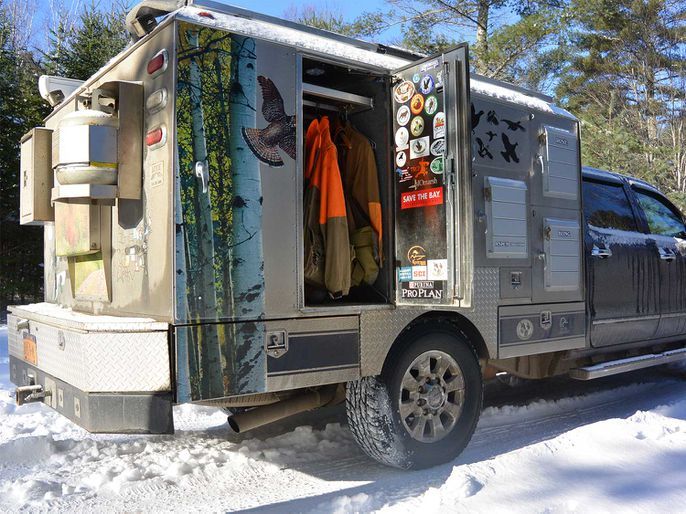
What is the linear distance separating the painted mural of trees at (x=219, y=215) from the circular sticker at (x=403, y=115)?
1087 mm

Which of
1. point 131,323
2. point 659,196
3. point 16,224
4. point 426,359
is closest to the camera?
point 131,323

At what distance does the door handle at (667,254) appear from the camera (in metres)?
6.02

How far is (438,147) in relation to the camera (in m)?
3.63

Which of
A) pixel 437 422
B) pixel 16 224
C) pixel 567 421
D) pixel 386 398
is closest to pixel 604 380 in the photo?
pixel 567 421

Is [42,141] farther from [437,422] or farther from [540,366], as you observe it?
[540,366]

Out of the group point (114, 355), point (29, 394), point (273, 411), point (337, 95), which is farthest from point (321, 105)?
point (29, 394)

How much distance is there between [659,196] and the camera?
21.6 feet

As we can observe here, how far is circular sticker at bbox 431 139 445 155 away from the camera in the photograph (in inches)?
142

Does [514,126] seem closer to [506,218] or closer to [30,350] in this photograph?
[506,218]

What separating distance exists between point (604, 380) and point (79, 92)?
616 centimetres

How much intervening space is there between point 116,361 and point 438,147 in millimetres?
2159

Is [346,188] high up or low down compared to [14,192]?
down

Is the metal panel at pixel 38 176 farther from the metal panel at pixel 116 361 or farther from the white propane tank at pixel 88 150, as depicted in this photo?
the metal panel at pixel 116 361

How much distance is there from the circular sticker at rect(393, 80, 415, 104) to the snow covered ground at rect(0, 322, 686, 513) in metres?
2.28
